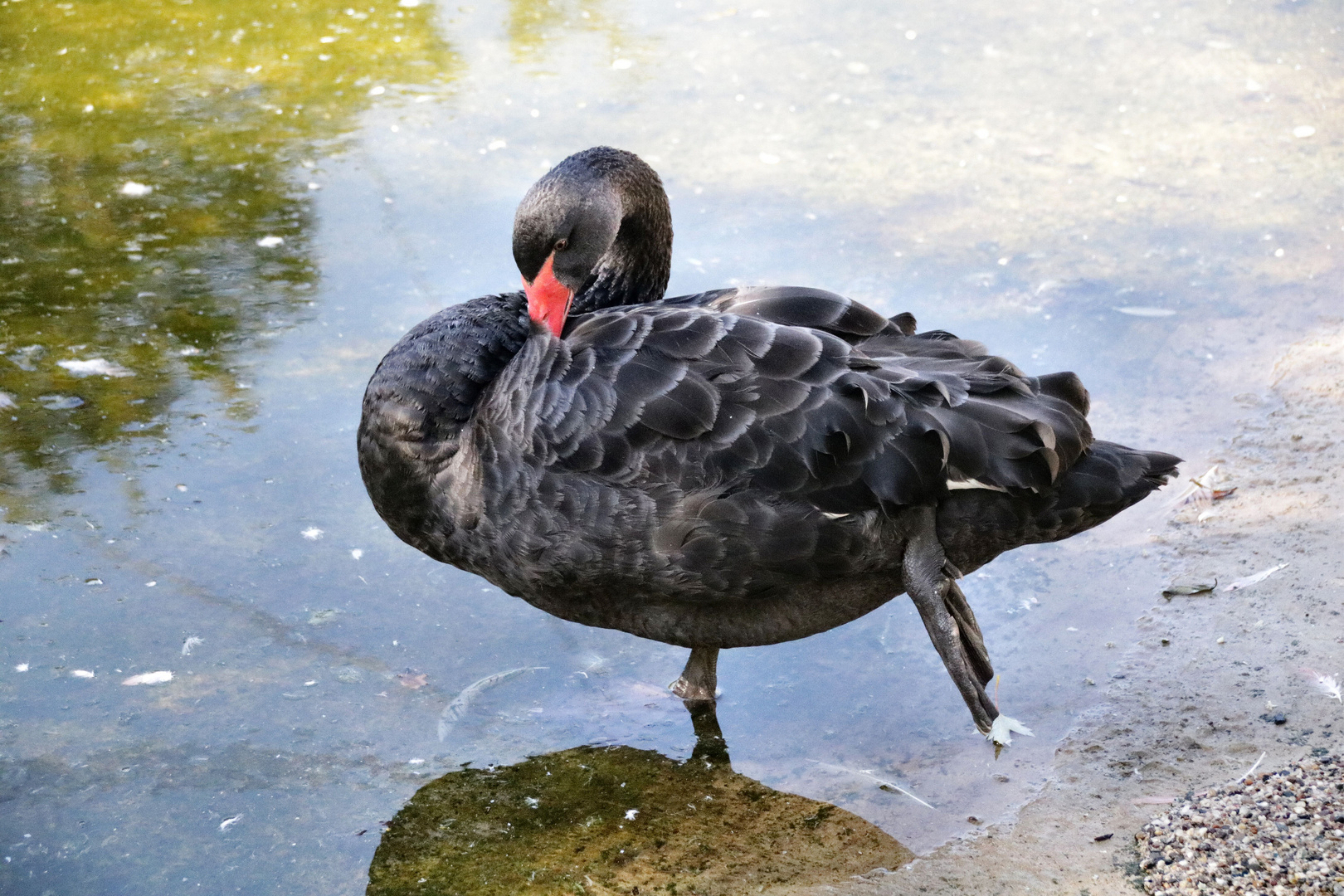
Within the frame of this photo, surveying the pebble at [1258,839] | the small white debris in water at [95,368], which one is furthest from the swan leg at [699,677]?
the small white debris in water at [95,368]

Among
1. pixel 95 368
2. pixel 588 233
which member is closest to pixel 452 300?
pixel 95 368

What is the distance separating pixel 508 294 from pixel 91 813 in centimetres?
163

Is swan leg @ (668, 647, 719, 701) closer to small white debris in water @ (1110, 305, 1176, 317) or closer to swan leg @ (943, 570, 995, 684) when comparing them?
swan leg @ (943, 570, 995, 684)

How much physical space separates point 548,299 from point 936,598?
4.05 ft

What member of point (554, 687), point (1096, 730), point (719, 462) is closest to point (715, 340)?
point (719, 462)

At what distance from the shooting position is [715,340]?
307 cm

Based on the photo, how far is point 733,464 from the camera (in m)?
2.99

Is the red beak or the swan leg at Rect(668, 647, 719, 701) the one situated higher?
the red beak

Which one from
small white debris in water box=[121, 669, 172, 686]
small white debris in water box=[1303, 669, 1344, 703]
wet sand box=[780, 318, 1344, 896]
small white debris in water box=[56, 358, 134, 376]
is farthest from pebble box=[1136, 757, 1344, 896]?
small white debris in water box=[56, 358, 134, 376]

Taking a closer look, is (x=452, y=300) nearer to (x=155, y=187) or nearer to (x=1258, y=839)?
(x=155, y=187)

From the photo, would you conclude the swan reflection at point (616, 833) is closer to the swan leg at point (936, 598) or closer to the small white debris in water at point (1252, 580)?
the swan leg at point (936, 598)

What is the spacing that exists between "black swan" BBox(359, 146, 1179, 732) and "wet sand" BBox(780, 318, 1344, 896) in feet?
1.12

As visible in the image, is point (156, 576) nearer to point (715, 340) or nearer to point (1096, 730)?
point (715, 340)

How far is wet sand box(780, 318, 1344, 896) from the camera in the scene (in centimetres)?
293
